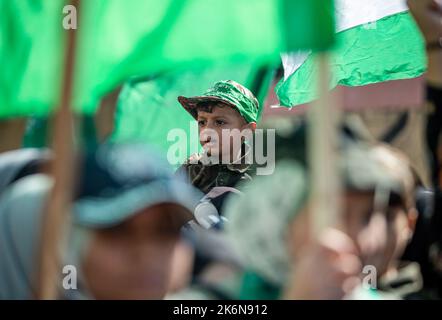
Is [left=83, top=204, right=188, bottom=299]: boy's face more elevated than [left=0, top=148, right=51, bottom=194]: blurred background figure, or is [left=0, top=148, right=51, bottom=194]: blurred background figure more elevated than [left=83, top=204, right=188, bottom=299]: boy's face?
[left=0, top=148, right=51, bottom=194]: blurred background figure

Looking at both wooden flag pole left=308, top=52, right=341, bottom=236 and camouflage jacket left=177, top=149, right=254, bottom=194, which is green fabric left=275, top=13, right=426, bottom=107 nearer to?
camouflage jacket left=177, top=149, right=254, bottom=194

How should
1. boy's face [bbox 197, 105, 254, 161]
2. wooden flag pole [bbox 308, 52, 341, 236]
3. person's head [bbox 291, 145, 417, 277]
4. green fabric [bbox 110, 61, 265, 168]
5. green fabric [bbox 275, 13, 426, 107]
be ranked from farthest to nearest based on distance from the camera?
1. green fabric [bbox 110, 61, 265, 168]
2. green fabric [bbox 275, 13, 426, 107]
3. boy's face [bbox 197, 105, 254, 161]
4. person's head [bbox 291, 145, 417, 277]
5. wooden flag pole [bbox 308, 52, 341, 236]

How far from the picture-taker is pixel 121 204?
51.5 inches

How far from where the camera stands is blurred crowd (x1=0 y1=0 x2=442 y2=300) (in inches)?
51.6

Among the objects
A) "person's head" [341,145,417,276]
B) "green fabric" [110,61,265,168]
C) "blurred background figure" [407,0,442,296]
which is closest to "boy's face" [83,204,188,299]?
"person's head" [341,145,417,276]

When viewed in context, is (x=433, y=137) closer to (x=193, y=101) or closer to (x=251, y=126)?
(x=251, y=126)

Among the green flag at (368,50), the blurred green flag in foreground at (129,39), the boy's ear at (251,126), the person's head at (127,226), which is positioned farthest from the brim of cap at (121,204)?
the green flag at (368,50)

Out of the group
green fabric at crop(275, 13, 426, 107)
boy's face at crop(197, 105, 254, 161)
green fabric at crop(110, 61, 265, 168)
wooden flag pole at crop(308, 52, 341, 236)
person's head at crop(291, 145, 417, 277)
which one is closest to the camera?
wooden flag pole at crop(308, 52, 341, 236)

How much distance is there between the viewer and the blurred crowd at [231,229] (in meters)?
1.31

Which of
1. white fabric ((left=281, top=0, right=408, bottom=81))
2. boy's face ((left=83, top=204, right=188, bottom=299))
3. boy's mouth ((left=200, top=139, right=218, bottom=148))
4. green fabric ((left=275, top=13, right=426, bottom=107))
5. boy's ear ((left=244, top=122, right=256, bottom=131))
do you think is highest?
white fabric ((left=281, top=0, right=408, bottom=81))
